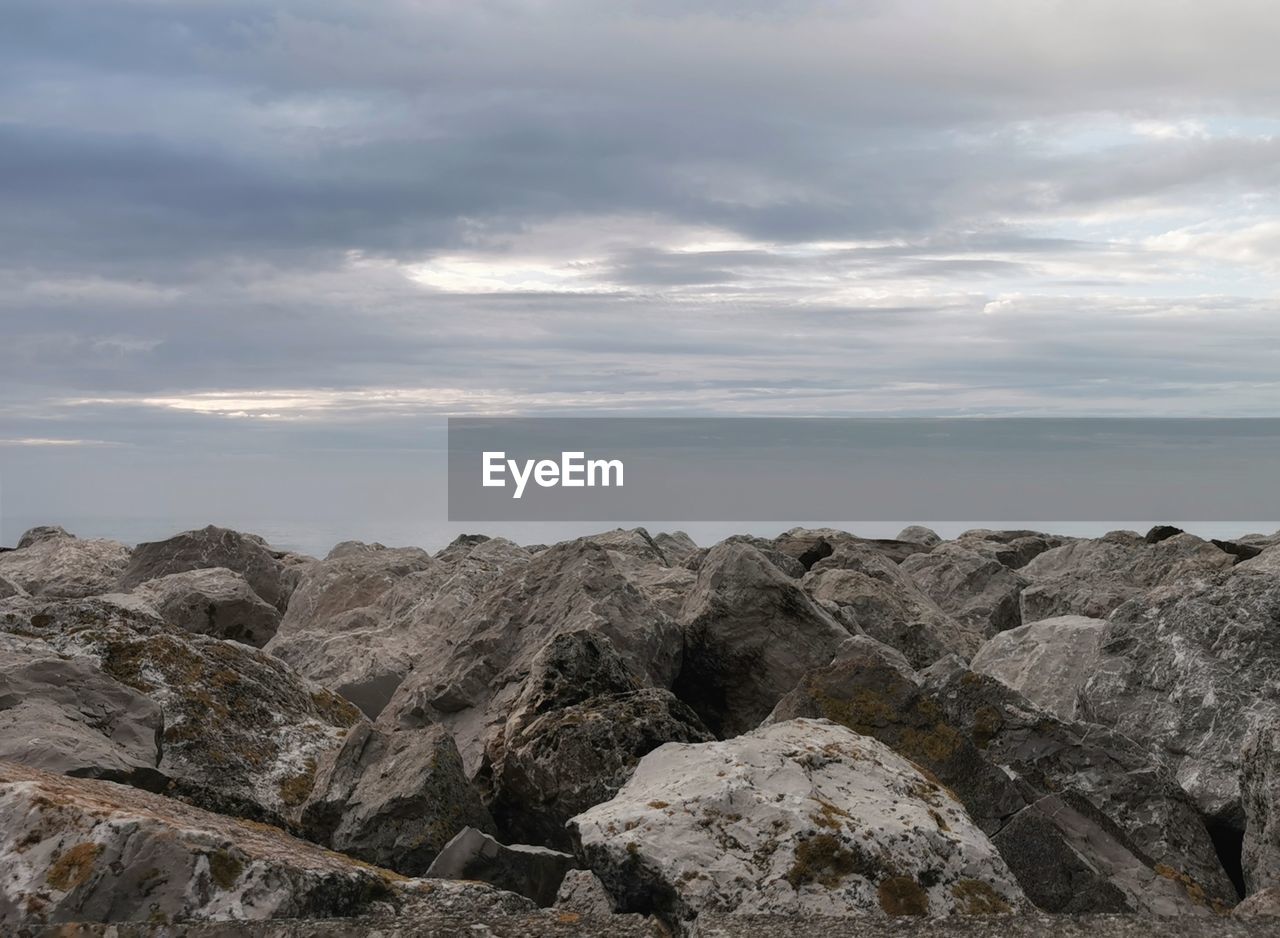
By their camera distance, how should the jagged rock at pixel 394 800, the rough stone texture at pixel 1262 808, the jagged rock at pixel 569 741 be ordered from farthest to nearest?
the jagged rock at pixel 569 741 < the jagged rock at pixel 394 800 < the rough stone texture at pixel 1262 808

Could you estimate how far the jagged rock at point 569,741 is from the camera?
615 centimetres

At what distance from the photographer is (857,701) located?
6449 mm

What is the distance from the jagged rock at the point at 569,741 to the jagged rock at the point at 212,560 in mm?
10847

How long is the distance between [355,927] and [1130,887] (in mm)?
3572

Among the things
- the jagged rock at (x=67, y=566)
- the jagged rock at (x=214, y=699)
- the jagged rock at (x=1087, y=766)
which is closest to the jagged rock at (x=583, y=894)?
the jagged rock at (x=214, y=699)

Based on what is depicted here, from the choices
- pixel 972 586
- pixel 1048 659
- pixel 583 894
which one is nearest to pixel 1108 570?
pixel 972 586

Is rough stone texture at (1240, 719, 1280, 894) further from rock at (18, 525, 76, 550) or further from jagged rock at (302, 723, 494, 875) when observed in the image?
rock at (18, 525, 76, 550)

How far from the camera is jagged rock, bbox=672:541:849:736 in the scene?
338 inches

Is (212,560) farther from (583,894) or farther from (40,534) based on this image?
(583,894)

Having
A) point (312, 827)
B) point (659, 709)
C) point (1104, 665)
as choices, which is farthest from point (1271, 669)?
point (312, 827)

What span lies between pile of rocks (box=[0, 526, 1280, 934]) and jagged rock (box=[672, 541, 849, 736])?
0.9 inches

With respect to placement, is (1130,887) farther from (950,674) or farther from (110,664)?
(110,664)

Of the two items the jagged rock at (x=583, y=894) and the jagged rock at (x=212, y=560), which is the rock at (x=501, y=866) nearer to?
the jagged rock at (x=583, y=894)

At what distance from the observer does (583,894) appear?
16.0 feet
